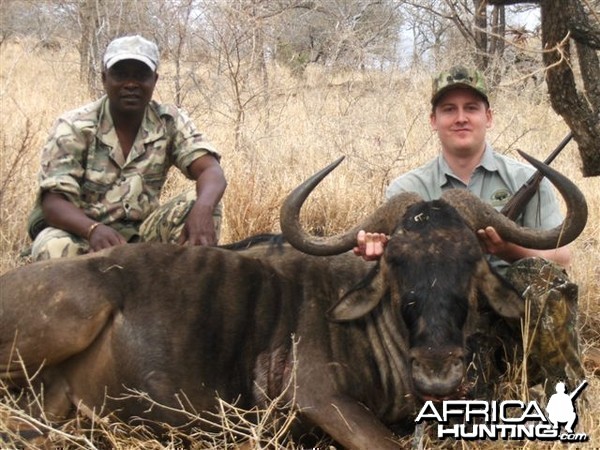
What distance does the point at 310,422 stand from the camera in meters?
3.64

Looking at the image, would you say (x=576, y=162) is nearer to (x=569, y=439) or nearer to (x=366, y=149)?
(x=366, y=149)

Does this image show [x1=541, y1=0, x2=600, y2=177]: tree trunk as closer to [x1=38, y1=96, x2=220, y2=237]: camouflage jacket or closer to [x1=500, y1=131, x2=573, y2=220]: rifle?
[x1=500, y1=131, x2=573, y2=220]: rifle

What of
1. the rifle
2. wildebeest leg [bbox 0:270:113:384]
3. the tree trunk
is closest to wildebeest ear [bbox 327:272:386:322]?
the rifle

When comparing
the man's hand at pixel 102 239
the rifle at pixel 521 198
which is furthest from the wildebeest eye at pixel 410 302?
the man's hand at pixel 102 239

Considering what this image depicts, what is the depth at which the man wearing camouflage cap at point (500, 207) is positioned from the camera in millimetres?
3693

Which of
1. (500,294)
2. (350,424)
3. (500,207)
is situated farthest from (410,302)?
(500,207)

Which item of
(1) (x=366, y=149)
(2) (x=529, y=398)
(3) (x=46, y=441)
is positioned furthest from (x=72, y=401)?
(1) (x=366, y=149)

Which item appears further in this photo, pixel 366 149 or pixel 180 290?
pixel 366 149

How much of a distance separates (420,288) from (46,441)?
5.79 feet

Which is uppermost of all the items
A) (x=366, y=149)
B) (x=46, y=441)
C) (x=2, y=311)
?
(x=366, y=149)

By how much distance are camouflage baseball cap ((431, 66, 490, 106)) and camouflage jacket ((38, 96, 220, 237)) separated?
150 centimetres

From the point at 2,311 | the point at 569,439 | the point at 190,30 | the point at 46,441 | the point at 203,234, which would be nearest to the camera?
the point at 569,439

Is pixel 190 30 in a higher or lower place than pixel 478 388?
higher

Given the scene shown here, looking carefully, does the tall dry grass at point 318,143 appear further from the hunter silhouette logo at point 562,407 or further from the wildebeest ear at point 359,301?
the wildebeest ear at point 359,301
